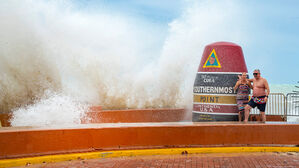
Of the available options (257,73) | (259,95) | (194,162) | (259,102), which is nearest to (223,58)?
(257,73)

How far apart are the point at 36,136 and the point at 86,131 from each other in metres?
1.02

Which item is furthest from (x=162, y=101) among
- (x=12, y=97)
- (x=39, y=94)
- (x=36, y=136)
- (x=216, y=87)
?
(x=36, y=136)

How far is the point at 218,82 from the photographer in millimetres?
10328

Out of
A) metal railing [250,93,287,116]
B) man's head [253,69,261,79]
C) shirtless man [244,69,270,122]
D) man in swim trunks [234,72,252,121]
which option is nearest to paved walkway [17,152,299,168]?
shirtless man [244,69,270,122]

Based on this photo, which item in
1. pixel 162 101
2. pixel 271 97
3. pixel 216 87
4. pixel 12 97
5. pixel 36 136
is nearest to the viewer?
pixel 36 136

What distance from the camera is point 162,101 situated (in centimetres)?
1920

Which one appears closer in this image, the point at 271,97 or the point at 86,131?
the point at 86,131

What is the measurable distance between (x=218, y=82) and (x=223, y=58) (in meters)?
0.74

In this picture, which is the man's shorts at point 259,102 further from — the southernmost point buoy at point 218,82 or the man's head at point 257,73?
the man's head at point 257,73

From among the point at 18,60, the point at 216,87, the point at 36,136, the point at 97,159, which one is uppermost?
the point at 18,60

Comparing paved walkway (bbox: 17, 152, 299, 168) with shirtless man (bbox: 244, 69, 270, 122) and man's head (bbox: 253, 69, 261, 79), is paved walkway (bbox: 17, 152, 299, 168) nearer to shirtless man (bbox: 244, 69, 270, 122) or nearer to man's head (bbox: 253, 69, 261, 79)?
shirtless man (bbox: 244, 69, 270, 122)

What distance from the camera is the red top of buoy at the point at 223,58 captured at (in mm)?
10430

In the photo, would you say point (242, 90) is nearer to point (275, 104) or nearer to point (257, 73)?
point (257, 73)

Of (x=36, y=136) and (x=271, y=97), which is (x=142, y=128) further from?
(x=271, y=97)
